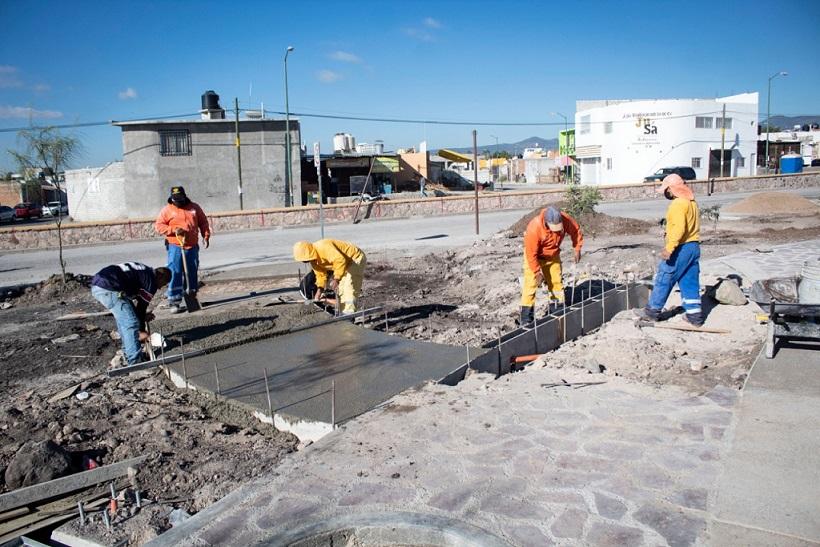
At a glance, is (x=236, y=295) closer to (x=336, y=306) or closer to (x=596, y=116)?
(x=336, y=306)

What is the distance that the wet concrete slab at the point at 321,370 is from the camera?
507cm

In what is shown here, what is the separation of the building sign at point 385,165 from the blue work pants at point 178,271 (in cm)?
3208

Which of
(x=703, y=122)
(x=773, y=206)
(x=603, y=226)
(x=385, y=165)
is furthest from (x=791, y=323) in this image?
(x=703, y=122)

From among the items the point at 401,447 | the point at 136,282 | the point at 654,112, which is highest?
the point at 654,112

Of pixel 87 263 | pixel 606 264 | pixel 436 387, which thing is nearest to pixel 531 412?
pixel 436 387

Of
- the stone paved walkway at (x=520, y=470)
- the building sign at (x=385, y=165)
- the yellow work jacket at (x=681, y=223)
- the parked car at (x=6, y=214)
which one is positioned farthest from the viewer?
the parked car at (x=6, y=214)

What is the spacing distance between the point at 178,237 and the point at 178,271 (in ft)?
1.71

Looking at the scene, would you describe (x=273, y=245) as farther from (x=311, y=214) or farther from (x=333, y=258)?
(x=333, y=258)

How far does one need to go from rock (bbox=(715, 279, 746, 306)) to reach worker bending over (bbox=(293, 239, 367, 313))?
14.1 ft

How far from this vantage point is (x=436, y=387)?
198 inches

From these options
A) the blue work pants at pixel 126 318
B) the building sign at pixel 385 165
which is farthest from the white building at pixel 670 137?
the blue work pants at pixel 126 318

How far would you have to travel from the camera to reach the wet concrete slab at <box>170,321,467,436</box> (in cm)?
507

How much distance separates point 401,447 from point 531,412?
105 centimetres

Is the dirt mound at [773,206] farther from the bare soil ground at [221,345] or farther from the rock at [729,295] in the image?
the rock at [729,295]
